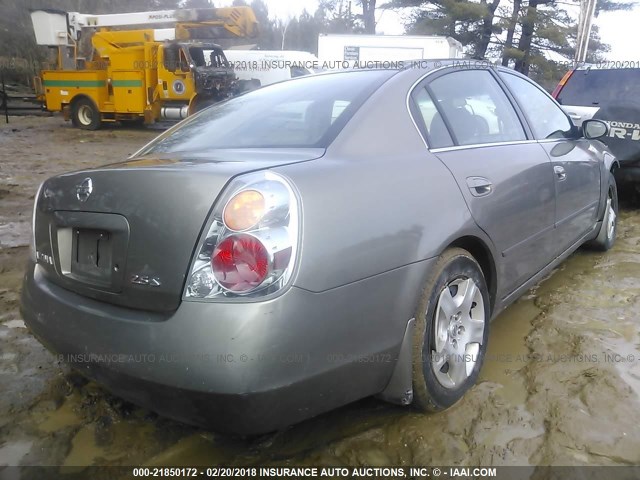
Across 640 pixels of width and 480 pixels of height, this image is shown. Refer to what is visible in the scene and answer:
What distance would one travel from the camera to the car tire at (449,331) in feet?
6.19

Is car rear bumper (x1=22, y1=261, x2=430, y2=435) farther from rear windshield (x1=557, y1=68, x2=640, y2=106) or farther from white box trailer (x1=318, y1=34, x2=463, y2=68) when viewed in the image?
white box trailer (x1=318, y1=34, x2=463, y2=68)

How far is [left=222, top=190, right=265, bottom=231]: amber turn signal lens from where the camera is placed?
1.48 metres


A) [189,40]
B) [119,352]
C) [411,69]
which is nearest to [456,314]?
[411,69]

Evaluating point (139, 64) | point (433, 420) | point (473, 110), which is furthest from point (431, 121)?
point (139, 64)

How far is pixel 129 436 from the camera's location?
193 cm

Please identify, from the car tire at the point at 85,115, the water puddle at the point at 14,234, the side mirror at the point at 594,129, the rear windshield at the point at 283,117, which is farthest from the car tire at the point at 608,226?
the car tire at the point at 85,115

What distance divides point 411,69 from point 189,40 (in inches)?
578

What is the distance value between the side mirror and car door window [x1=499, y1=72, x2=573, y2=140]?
0.44ft

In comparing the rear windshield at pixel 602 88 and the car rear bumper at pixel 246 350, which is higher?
the rear windshield at pixel 602 88

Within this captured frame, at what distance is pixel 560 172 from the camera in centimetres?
294

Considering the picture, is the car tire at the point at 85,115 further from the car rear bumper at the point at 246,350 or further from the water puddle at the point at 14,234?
the car rear bumper at the point at 246,350

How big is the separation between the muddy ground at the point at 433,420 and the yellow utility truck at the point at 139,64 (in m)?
12.2

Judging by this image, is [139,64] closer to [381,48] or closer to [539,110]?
[381,48]

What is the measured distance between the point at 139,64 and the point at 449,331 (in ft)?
47.8
